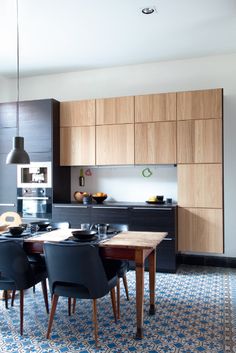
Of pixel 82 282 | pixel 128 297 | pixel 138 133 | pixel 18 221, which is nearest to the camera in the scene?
pixel 82 282

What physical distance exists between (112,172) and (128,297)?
2.18 m

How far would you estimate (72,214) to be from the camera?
4.73m

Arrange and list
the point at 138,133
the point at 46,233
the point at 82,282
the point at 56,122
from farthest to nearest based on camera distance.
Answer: the point at 56,122, the point at 138,133, the point at 46,233, the point at 82,282

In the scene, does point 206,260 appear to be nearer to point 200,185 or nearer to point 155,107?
point 200,185

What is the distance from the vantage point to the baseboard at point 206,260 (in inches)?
180

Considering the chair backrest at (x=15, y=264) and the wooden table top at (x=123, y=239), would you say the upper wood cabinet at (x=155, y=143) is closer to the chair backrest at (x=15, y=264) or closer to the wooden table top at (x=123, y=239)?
the wooden table top at (x=123, y=239)

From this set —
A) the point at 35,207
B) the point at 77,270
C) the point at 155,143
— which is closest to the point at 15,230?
the point at 77,270

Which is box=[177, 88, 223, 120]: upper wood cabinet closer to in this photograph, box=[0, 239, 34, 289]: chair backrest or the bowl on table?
the bowl on table

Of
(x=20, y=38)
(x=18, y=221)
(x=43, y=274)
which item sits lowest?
(x=43, y=274)

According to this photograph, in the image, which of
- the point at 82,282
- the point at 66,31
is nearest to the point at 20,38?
the point at 66,31

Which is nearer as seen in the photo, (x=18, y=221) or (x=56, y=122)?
(x=18, y=221)

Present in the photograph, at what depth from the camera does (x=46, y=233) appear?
3.14m

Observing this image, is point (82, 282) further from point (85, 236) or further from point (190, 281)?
point (190, 281)

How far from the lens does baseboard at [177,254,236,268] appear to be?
458 cm
